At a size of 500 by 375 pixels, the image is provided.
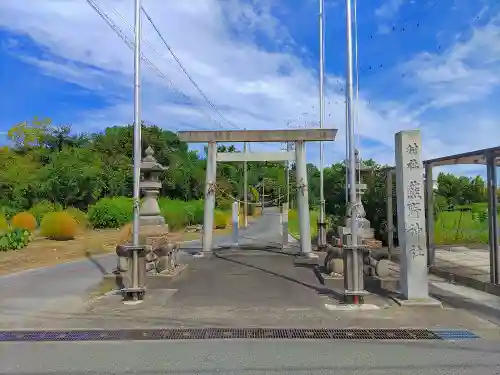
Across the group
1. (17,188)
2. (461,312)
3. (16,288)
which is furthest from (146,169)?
(17,188)

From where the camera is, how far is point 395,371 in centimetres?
473

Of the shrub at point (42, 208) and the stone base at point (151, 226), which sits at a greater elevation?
the shrub at point (42, 208)

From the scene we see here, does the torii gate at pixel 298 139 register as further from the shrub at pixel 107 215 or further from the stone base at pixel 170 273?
the shrub at pixel 107 215

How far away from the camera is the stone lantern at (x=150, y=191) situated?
11.3m

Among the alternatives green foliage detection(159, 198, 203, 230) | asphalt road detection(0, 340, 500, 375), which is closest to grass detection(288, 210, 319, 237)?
green foliage detection(159, 198, 203, 230)

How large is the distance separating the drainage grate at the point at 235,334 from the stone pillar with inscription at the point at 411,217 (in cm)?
162

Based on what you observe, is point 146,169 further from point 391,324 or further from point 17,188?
point 17,188

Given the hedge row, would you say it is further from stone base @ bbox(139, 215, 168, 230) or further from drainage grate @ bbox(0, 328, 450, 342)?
drainage grate @ bbox(0, 328, 450, 342)

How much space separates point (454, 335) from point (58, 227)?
18.7m

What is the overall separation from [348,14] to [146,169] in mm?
5967

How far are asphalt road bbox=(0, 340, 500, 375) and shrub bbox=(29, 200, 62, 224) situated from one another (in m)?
22.3

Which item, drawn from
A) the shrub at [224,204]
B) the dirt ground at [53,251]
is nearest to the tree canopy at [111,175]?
the shrub at [224,204]

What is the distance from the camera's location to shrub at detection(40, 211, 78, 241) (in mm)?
21172

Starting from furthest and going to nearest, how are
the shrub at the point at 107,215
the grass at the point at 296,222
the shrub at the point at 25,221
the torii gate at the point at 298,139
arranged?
the grass at the point at 296,222, the shrub at the point at 107,215, the shrub at the point at 25,221, the torii gate at the point at 298,139
